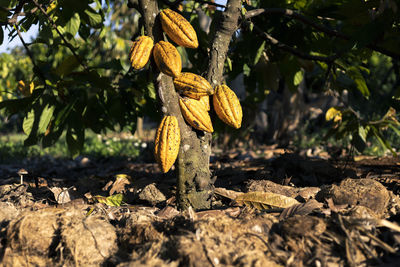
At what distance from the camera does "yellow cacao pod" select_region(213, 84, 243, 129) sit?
1.57 m

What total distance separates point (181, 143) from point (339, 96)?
1.39 m

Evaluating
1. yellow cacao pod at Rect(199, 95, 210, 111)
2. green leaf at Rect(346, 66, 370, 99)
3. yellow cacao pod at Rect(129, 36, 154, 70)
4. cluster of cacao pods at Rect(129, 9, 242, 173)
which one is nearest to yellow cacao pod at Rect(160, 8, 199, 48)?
cluster of cacao pods at Rect(129, 9, 242, 173)

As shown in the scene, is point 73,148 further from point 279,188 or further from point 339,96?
point 339,96

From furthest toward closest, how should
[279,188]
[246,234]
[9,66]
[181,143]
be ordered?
[9,66] → [279,188] → [181,143] → [246,234]

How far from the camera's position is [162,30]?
161 centimetres

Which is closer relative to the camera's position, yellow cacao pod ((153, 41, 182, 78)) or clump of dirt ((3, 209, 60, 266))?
clump of dirt ((3, 209, 60, 266))

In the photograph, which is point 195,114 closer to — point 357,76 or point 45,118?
point 45,118

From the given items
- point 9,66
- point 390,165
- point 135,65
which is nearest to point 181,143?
point 135,65

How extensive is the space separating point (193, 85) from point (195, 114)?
0.13m

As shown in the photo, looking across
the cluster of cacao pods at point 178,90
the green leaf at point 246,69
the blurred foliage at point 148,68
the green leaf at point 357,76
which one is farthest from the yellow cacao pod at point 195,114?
the green leaf at point 357,76

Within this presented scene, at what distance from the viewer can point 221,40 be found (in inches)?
66.9

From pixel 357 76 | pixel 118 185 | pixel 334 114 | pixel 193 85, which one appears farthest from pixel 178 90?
pixel 334 114

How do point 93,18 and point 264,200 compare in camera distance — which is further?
point 93,18

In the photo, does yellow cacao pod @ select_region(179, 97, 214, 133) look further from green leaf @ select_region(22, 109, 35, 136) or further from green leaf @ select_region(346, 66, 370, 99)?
green leaf @ select_region(346, 66, 370, 99)
